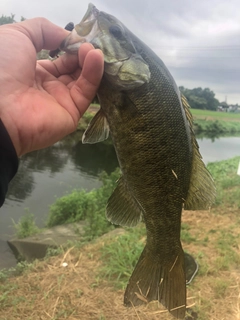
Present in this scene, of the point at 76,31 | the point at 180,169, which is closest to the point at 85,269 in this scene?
the point at 180,169

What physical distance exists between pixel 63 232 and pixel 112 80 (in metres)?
5.82

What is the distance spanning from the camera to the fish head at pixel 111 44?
1914mm

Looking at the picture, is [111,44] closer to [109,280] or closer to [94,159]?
[109,280]

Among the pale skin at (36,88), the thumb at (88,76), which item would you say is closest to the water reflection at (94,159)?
the pale skin at (36,88)

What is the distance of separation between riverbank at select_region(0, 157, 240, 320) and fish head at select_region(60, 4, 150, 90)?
10.6 ft

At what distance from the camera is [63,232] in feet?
23.9

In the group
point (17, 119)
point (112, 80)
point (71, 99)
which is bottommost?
point (17, 119)

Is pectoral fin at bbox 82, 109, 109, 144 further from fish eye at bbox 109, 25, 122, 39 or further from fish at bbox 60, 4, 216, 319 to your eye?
fish eye at bbox 109, 25, 122, 39

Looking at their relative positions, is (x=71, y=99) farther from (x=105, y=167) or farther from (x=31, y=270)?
(x=105, y=167)

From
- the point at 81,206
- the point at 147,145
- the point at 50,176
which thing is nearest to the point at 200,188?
the point at 147,145

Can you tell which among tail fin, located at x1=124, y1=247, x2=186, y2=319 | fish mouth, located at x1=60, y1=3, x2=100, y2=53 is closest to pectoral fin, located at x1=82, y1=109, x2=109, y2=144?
fish mouth, located at x1=60, y1=3, x2=100, y2=53

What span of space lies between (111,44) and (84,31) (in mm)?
174

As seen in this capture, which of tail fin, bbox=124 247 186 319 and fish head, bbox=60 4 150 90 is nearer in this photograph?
fish head, bbox=60 4 150 90

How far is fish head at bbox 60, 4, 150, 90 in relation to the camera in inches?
75.4
